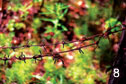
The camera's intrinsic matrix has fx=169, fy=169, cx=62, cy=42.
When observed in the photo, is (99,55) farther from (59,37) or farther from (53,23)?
(53,23)

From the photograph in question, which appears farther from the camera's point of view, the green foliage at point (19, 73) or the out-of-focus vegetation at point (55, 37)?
the out-of-focus vegetation at point (55, 37)

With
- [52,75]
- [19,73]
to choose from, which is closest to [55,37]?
[52,75]

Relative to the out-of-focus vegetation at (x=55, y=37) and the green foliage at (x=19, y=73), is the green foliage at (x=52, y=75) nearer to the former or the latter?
the out-of-focus vegetation at (x=55, y=37)

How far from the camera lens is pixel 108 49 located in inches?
145

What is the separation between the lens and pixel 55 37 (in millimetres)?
3641

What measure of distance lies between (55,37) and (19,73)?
3.90 ft

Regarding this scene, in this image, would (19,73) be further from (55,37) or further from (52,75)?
(55,37)

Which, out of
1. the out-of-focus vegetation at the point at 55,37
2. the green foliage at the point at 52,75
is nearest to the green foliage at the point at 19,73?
the out-of-focus vegetation at the point at 55,37

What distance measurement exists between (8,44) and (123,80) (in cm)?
211

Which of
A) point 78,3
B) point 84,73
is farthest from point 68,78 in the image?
point 78,3

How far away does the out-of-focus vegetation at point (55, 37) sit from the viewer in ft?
9.70

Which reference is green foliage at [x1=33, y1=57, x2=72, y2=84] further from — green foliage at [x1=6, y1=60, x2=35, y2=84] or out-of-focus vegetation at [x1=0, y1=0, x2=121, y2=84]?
green foliage at [x1=6, y1=60, x2=35, y2=84]

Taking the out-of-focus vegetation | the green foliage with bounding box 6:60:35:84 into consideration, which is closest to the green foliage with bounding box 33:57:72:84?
the out-of-focus vegetation

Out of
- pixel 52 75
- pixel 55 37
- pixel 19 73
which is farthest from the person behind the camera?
pixel 55 37
